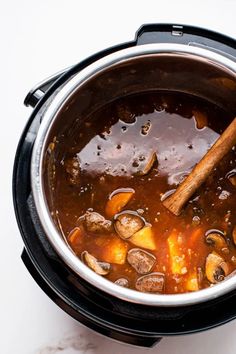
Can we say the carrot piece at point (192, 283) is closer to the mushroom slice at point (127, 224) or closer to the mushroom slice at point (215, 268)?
the mushroom slice at point (215, 268)

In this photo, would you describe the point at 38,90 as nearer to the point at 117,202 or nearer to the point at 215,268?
the point at 117,202

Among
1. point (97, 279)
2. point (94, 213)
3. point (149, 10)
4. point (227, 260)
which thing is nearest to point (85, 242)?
point (94, 213)

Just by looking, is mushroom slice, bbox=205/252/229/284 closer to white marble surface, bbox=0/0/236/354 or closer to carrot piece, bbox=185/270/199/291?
carrot piece, bbox=185/270/199/291

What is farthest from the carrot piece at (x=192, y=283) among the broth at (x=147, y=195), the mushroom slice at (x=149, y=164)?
the mushroom slice at (x=149, y=164)

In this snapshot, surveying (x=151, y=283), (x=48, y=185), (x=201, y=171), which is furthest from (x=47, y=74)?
(x=151, y=283)

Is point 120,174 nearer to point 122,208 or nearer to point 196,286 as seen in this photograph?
point 122,208

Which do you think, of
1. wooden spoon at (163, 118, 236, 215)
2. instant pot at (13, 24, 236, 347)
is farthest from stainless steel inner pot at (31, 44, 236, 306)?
wooden spoon at (163, 118, 236, 215)
